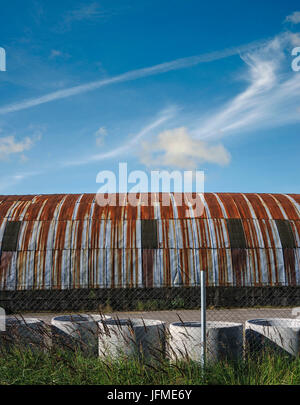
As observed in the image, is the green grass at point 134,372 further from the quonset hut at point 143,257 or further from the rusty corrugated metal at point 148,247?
the rusty corrugated metal at point 148,247

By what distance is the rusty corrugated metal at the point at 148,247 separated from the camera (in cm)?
1748

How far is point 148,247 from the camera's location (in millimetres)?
18016

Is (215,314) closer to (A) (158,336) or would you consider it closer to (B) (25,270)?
(B) (25,270)

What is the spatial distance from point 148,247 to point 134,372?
1156 centimetres

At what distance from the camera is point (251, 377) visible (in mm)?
6238

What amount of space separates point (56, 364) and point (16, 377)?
635 millimetres

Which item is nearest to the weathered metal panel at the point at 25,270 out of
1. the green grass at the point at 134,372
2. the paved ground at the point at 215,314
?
the paved ground at the point at 215,314

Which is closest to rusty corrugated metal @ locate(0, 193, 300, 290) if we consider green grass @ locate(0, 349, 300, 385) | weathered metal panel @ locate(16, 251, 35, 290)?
weathered metal panel @ locate(16, 251, 35, 290)

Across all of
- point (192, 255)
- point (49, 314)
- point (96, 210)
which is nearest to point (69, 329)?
point (49, 314)

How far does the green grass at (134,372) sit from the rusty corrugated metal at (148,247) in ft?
34.3

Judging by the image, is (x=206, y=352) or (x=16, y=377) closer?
(x=16, y=377)

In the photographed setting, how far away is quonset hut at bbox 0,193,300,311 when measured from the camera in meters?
17.3

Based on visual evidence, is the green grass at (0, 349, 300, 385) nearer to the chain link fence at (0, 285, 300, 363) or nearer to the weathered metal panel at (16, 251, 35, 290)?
the chain link fence at (0, 285, 300, 363)
